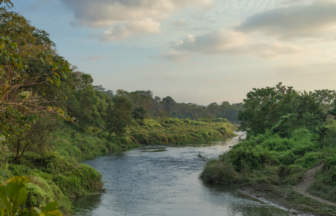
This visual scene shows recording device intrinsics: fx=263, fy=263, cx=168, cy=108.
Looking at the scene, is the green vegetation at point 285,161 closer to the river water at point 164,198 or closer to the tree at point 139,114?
the river water at point 164,198

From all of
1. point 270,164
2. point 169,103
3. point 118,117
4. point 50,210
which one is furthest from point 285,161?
point 169,103

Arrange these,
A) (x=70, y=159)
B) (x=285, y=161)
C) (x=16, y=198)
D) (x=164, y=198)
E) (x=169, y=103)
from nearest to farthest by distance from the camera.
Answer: (x=16, y=198), (x=164, y=198), (x=70, y=159), (x=285, y=161), (x=169, y=103)

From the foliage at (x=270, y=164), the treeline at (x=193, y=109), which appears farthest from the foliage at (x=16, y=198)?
the treeline at (x=193, y=109)

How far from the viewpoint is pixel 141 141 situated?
4156 cm

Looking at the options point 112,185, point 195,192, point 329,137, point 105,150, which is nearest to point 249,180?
point 195,192

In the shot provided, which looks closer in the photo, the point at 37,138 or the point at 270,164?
the point at 37,138

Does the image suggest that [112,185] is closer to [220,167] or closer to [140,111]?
[220,167]

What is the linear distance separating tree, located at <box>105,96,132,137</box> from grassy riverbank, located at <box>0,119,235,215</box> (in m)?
1.35

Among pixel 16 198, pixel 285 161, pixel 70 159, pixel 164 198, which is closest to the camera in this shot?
pixel 16 198

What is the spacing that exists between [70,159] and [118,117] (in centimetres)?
1915

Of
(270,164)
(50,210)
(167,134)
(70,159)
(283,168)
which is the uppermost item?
(50,210)

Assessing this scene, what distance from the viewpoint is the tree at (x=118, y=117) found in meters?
34.8

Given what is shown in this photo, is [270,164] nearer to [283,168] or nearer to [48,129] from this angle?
[283,168]

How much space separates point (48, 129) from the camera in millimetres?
14695
